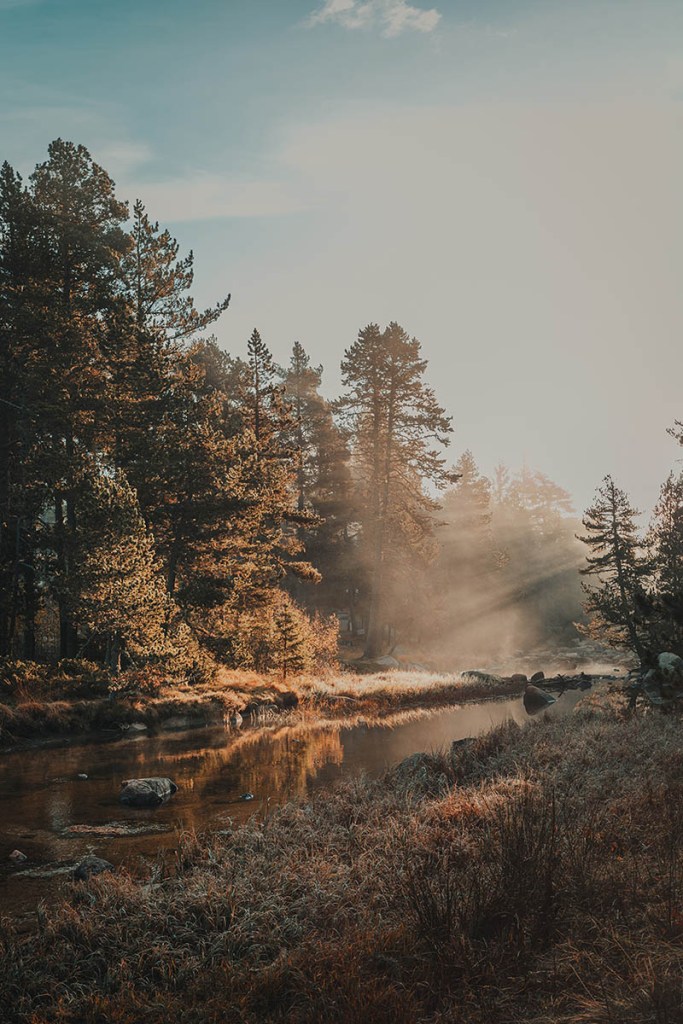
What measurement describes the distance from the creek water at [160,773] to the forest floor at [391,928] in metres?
1.63

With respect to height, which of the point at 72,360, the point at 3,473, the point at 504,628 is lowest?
the point at 504,628

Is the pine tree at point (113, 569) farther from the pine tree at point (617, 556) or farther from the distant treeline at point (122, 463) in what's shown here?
the pine tree at point (617, 556)

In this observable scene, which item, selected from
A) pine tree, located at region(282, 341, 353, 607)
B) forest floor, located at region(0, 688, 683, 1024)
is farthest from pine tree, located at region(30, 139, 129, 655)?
pine tree, located at region(282, 341, 353, 607)

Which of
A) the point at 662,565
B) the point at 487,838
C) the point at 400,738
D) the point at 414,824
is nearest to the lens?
the point at 487,838

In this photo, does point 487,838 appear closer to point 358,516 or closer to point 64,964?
point 64,964

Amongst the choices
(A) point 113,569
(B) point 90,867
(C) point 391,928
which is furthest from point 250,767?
(C) point 391,928

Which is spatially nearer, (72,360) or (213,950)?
(213,950)

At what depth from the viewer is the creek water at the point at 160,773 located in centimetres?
895

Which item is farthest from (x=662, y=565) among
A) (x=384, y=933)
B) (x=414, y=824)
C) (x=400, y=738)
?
(x=384, y=933)

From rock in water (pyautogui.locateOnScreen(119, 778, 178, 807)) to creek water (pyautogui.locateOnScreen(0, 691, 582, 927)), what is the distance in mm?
206

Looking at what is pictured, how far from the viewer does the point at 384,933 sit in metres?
5.00

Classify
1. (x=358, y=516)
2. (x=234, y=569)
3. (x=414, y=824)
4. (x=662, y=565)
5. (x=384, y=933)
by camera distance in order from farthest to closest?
(x=358, y=516), (x=662, y=565), (x=234, y=569), (x=414, y=824), (x=384, y=933)

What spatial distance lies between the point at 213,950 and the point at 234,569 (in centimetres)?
2278

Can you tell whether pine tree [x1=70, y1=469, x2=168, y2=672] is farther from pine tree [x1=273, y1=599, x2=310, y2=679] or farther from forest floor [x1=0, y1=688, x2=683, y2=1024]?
forest floor [x1=0, y1=688, x2=683, y2=1024]
